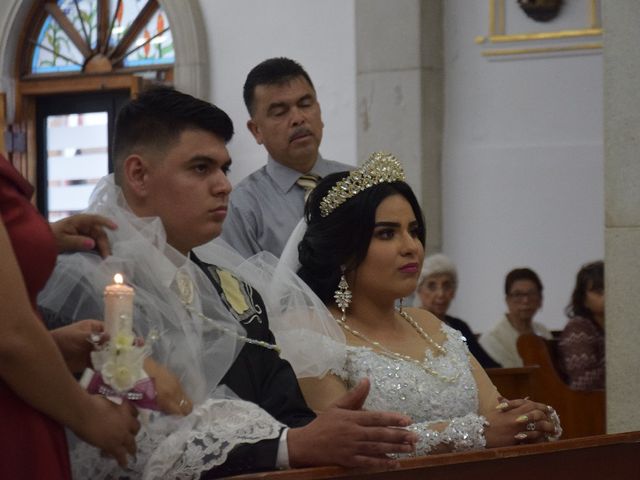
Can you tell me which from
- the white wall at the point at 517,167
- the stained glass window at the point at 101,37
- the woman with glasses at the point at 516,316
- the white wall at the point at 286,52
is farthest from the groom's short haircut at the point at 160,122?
the stained glass window at the point at 101,37

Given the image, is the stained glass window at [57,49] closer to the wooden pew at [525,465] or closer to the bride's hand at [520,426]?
the bride's hand at [520,426]

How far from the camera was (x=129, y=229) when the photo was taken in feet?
9.66

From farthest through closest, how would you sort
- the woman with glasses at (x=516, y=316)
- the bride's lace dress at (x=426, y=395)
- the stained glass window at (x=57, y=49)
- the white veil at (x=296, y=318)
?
the stained glass window at (x=57, y=49), the woman with glasses at (x=516, y=316), the bride's lace dress at (x=426, y=395), the white veil at (x=296, y=318)

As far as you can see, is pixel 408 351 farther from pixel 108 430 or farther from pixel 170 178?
pixel 108 430

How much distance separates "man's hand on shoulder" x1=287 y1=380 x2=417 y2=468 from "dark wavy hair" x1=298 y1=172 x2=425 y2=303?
3.53 ft

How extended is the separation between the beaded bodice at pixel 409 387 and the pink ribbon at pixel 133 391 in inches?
47.1

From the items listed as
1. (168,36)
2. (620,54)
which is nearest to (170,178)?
(620,54)

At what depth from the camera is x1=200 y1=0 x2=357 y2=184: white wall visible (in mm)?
8469

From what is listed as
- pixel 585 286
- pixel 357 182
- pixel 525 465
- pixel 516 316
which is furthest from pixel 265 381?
pixel 516 316

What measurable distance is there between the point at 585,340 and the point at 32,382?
422 cm

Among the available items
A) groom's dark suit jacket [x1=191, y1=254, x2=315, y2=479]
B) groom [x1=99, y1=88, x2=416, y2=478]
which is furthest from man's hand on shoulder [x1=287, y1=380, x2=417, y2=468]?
groom's dark suit jacket [x1=191, y1=254, x2=315, y2=479]

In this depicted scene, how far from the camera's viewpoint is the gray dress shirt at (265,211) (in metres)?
4.46

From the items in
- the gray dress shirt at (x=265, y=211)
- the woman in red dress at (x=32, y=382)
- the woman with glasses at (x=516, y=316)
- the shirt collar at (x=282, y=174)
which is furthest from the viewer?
the woman with glasses at (x=516, y=316)

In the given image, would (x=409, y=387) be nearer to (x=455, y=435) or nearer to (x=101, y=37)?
(x=455, y=435)
